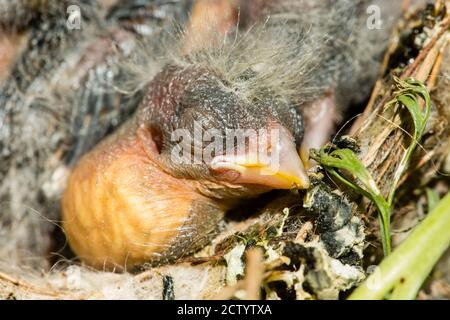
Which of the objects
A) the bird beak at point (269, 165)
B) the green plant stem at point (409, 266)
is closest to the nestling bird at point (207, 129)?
A: the bird beak at point (269, 165)

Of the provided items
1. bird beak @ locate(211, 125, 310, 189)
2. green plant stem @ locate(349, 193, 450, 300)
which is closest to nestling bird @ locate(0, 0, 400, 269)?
bird beak @ locate(211, 125, 310, 189)

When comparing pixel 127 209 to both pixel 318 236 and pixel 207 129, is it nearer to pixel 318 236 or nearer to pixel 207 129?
pixel 207 129

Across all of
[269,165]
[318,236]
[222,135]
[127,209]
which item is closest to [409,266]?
[318,236]

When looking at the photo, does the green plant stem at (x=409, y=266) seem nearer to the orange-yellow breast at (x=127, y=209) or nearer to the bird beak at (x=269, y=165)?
the bird beak at (x=269, y=165)

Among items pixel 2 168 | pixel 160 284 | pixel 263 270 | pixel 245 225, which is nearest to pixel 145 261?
pixel 160 284

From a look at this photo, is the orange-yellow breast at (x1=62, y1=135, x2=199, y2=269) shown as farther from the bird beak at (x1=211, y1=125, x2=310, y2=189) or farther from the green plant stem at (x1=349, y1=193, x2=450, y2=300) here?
the green plant stem at (x1=349, y1=193, x2=450, y2=300)
